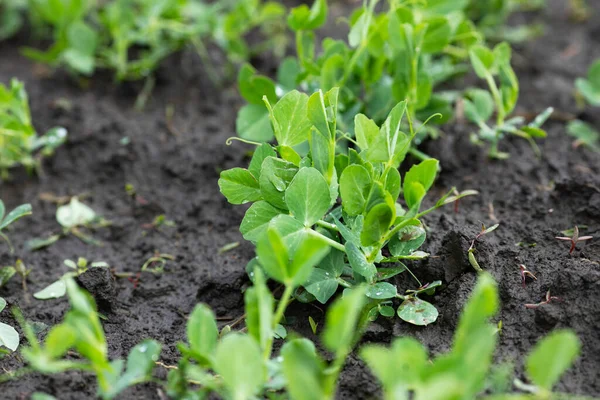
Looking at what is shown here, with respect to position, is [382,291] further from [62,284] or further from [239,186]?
[62,284]

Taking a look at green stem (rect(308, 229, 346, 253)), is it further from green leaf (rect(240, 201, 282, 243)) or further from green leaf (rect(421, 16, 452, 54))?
green leaf (rect(421, 16, 452, 54))

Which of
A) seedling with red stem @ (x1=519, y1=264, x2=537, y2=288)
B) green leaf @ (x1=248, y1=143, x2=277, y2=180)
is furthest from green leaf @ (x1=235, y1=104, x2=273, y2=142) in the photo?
seedling with red stem @ (x1=519, y1=264, x2=537, y2=288)

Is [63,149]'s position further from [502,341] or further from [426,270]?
[502,341]

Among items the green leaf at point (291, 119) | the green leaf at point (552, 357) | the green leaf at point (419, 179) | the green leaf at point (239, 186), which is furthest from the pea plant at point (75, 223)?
the green leaf at point (552, 357)

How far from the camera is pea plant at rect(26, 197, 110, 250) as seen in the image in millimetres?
1870

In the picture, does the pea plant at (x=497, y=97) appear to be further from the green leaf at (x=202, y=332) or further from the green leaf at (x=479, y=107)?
the green leaf at (x=202, y=332)

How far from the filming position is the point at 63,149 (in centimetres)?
223

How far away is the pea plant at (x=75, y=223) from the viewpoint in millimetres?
1870

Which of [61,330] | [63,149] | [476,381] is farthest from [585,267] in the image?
[63,149]

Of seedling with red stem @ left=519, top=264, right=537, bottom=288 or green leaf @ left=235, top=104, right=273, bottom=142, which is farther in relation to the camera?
green leaf @ left=235, top=104, right=273, bottom=142

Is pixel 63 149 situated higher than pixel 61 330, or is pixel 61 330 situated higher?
pixel 61 330

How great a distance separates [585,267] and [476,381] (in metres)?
0.57

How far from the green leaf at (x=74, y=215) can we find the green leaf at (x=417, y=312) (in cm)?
99

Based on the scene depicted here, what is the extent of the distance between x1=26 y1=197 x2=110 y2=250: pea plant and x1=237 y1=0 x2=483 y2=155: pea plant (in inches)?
20.3
